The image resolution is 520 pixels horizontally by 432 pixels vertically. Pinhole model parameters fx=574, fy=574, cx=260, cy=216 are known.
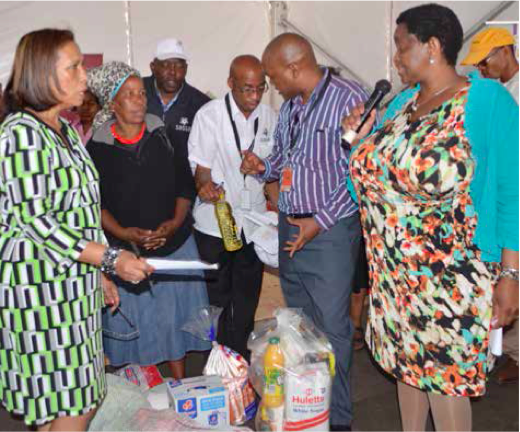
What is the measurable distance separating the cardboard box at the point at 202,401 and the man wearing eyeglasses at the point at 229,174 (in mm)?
819

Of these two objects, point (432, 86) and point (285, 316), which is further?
point (285, 316)

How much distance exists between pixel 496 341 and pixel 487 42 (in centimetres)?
263

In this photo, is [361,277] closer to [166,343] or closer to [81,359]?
[166,343]

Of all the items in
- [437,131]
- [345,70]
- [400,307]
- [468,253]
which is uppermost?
[345,70]

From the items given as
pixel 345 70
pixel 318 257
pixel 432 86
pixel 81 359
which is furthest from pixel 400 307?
pixel 345 70

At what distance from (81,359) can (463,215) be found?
1459 mm

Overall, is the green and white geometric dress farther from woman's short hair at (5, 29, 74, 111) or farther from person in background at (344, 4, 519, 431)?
person in background at (344, 4, 519, 431)

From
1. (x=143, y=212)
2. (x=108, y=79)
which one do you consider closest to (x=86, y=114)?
(x=108, y=79)

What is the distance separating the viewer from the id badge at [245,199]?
3547 millimetres

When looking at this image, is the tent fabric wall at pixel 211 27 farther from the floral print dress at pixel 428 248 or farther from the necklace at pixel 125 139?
the floral print dress at pixel 428 248

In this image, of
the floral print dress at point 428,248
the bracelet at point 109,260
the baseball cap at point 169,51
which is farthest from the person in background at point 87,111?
the floral print dress at point 428,248

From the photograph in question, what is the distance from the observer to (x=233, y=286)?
12.2 ft

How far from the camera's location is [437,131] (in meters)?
2.03

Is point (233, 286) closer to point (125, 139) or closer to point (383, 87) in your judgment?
point (125, 139)
